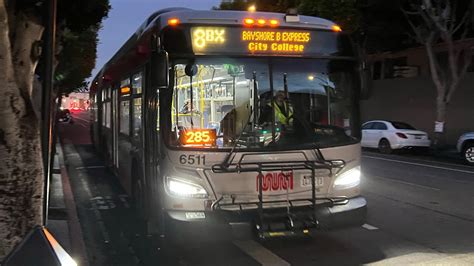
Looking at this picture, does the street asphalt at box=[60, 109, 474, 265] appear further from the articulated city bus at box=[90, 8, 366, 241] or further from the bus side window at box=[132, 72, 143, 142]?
the bus side window at box=[132, 72, 143, 142]

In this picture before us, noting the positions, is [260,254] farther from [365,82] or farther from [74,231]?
[74,231]

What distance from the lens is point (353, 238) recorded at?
283 inches

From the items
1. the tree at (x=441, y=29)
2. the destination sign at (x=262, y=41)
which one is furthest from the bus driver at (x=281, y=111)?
the tree at (x=441, y=29)

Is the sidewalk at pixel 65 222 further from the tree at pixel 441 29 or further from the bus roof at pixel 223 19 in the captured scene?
the tree at pixel 441 29

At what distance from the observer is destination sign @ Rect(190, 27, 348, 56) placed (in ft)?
19.2

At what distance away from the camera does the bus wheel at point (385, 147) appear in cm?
2081

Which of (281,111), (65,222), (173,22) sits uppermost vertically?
(173,22)

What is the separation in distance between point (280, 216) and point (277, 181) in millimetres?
377

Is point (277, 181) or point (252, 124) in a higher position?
point (252, 124)

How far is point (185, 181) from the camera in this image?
5.67m

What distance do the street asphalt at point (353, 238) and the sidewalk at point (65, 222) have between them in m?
0.17

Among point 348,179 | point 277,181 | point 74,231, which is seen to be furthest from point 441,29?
point 74,231

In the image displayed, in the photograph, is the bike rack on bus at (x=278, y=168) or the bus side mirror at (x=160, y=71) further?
the bike rack on bus at (x=278, y=168)

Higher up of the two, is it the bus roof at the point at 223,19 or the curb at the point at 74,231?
the bus roof at the point at 223,19
